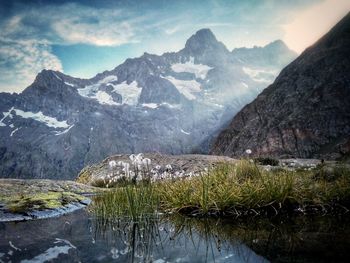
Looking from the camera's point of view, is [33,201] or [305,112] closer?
[33,201]

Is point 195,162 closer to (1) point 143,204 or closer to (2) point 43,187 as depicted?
(2) point 43,187

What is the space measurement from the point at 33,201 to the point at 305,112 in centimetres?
9711

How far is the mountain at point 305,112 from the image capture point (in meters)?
88.3

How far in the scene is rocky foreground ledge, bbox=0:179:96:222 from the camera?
861 centimetres

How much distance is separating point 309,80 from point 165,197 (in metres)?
105

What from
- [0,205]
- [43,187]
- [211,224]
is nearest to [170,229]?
[211,224]

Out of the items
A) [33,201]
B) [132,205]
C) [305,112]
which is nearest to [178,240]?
[132,205]

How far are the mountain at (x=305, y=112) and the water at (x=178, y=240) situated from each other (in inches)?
2948

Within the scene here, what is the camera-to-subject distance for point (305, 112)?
323ft

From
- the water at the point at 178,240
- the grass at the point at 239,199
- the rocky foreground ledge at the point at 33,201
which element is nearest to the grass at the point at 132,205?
the grass at the point at 239,199

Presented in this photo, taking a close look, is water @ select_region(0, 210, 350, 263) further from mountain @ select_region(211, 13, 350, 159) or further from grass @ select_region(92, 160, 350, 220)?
mountain @ select_region(211, 13, 350, 159)

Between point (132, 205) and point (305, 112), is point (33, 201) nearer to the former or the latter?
point (132, 205)

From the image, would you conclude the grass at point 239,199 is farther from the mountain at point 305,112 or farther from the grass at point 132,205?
the mountain at point 305,112

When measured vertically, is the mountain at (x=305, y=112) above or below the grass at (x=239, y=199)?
above
